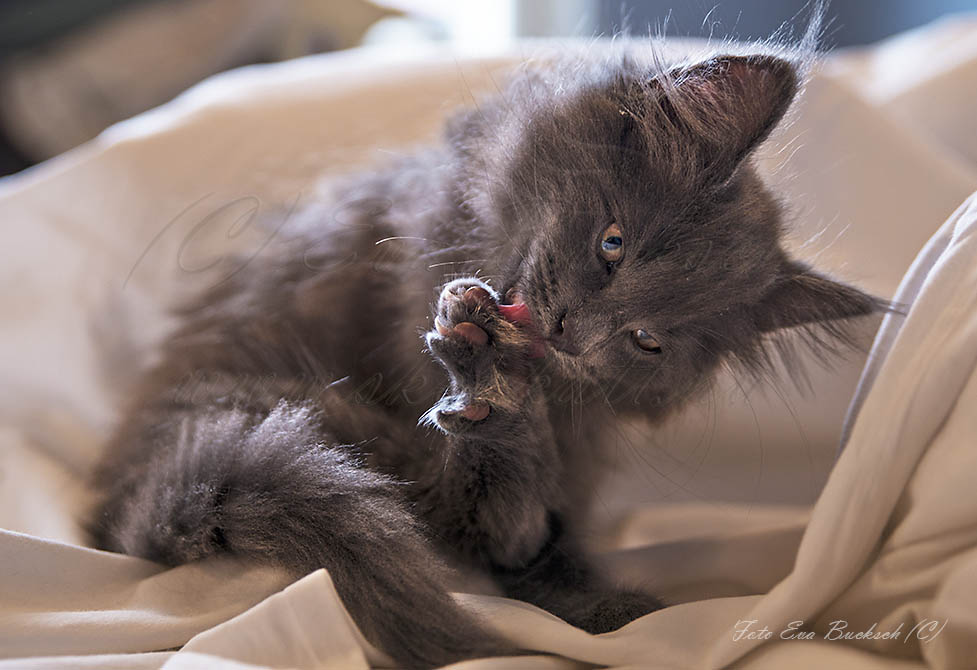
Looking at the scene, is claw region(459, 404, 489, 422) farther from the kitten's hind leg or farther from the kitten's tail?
→ the kitten's hind leg

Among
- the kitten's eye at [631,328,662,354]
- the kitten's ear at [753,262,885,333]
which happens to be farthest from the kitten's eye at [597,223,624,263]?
the kitten's ear at [753,262,885,333]

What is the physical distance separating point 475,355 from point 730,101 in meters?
0.46

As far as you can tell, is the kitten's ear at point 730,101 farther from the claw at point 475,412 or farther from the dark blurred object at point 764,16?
the claw at point 475,412

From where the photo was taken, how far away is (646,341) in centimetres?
110

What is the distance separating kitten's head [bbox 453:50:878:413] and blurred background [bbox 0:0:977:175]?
1286mm

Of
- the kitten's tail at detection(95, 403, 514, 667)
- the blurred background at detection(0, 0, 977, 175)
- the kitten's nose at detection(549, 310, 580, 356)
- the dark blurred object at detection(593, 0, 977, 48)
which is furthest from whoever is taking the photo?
the blurred background at detection(0, 0, 977, 175)

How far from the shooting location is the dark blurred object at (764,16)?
1.27 metres

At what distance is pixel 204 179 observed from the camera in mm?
1680

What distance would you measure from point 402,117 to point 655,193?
2.83ft

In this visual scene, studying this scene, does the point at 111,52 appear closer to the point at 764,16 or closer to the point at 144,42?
the point at 144,42

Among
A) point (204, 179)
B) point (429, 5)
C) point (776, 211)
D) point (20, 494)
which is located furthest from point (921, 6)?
point (20, 494)

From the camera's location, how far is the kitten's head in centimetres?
103

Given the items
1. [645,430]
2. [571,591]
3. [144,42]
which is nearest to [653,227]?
[645,430]

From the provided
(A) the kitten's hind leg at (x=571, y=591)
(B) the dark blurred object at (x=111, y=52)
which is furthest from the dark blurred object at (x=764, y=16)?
(B) the dark blurred object at (x=111, y=52)
